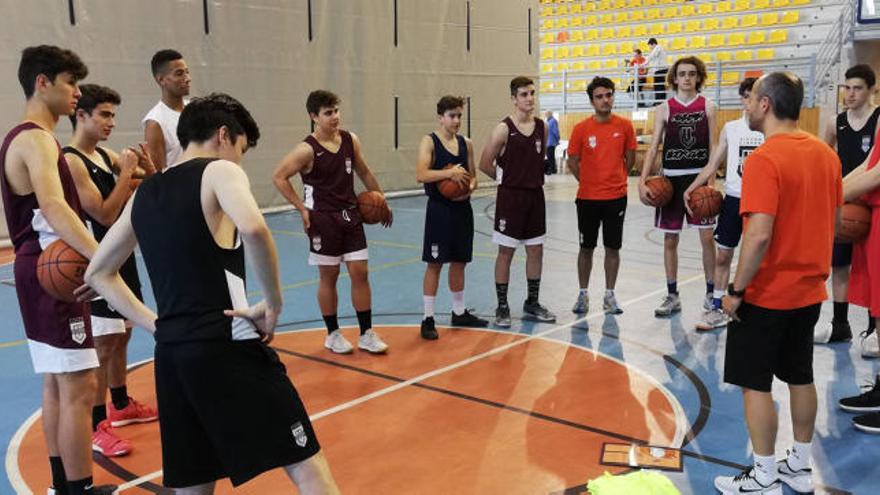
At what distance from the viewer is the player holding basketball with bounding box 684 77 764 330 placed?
579 cm

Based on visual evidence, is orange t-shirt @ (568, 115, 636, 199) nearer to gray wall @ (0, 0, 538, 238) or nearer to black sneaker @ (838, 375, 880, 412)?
black sneaker @ (838, 375, 880, 412)

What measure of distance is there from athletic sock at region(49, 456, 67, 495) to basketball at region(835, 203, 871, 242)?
396cm

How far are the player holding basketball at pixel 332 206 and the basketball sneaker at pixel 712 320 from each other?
8.30 feet

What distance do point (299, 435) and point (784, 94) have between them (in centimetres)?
238

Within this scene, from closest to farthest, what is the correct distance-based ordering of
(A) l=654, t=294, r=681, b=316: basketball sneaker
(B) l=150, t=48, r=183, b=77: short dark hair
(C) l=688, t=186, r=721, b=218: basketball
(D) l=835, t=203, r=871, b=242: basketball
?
(D) l=835, t=203, r=871, b=242: basketball → (B) l=150, t=48, r=183, b=77: short dark hair → (C) l=688, t=186, r=721, b=218: basketball → (A) l=654, t=294, r=681, b=316: basketball sneaker

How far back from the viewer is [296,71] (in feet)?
44.0

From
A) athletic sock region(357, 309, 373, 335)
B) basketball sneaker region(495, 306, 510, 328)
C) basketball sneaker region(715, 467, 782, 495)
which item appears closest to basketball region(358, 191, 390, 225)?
athletic sock region(357, 309, 373, 335)

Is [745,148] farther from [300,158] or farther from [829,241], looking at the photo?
[300,158]

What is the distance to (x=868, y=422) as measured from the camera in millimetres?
4031

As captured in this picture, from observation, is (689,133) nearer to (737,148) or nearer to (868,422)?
(737,148)

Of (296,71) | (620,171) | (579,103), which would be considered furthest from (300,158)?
(579,103)

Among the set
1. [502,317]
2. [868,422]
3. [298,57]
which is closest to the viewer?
[868,422]

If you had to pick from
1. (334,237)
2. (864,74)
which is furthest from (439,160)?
(864,74)

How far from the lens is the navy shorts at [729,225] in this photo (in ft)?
19.1
